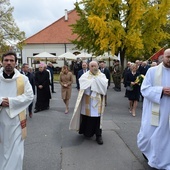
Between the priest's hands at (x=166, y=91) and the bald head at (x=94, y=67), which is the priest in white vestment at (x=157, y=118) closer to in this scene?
the priest's hands at (x=166, y=91)

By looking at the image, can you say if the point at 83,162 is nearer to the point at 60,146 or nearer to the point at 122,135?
the point at 60,146

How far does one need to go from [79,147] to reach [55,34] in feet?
131

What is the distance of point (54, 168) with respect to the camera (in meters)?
4.80

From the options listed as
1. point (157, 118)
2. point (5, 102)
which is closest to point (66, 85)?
point (157, 118)

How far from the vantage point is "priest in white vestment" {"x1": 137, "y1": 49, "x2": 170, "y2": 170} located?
14.8 ft

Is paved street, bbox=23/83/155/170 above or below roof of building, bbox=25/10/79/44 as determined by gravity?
below

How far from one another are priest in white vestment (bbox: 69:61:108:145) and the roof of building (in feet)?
121

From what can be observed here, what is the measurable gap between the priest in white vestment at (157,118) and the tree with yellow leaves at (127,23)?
1558cm

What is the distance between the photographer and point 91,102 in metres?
6.30

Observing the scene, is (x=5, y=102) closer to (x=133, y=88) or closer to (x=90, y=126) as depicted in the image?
(x=90, y=126)

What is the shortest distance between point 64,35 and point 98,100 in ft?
128

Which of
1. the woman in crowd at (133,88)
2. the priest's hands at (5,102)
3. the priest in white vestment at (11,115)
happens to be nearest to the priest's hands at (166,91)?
the priest in white vestment at (11,115)

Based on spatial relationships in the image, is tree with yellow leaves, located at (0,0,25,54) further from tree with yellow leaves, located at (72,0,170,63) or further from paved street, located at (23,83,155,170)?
paved street, located at (23,83,155,170)

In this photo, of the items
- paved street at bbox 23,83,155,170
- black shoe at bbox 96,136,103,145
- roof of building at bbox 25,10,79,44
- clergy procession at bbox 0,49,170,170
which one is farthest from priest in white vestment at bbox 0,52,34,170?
roof of building at bbox 25,10,79,44
